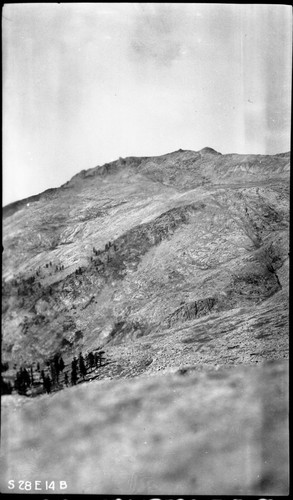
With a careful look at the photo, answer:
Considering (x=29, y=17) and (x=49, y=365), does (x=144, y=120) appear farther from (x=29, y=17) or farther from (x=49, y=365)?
(x=49, y=365)

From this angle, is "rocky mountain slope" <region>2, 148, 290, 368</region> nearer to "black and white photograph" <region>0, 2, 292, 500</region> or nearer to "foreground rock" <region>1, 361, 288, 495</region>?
"black and white photograph" <region>0, 2, 292, 500</region>

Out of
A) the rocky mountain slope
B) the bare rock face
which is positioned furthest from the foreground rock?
the rocky mountain slope

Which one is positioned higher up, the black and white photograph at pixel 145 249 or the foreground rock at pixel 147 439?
the black and white photograph at pixel 145 249

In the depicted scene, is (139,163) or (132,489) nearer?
(132,489)

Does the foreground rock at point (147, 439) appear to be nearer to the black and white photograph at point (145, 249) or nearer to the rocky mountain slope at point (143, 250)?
the black and white photograph at point (145, 249)

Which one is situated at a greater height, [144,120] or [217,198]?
[144,120]

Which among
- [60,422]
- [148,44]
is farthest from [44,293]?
[148,44]

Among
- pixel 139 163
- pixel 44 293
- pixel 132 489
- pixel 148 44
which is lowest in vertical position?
pixel 132 489

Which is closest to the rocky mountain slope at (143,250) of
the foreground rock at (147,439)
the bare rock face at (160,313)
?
the bare rock face at (160,313)
